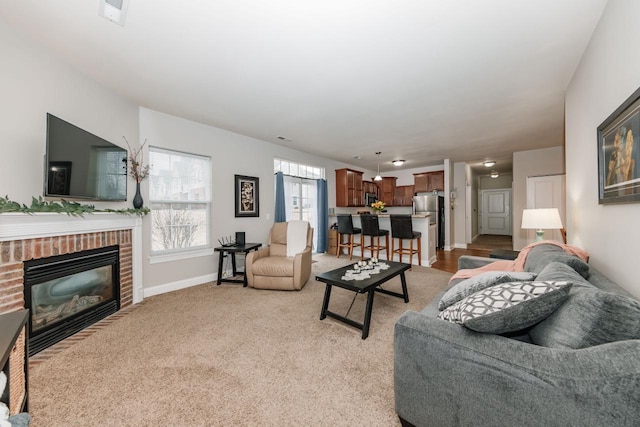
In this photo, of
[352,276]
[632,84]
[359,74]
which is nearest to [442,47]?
[359,74]

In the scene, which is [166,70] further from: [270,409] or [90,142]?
[270,409]

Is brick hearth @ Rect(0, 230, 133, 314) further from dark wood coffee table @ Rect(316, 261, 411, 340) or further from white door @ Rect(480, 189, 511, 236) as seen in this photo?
white door @ Rect(480, 189, 511, 236)

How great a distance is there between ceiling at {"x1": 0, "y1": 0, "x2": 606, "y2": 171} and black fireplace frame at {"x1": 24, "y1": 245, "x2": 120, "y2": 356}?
1.91 meters

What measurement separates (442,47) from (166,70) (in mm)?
2617

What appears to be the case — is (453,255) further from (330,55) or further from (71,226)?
(71,226)

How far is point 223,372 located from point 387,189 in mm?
7421

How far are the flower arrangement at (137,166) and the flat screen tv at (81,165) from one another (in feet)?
0.51

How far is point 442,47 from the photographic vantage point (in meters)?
2.09

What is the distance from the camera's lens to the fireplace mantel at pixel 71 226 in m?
1.88

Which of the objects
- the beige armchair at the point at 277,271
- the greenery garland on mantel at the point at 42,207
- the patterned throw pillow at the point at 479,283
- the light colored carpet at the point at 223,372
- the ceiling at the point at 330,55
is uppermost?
the ceiling at the point at 330,55

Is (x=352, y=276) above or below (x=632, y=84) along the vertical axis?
below

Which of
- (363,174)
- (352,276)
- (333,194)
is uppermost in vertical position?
(363,174)

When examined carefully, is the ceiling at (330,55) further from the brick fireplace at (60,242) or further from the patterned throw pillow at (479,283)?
the patterned throw pillow at (479,283)

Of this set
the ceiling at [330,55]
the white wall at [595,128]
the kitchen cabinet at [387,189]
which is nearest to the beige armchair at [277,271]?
the ceiling at [330,55]
